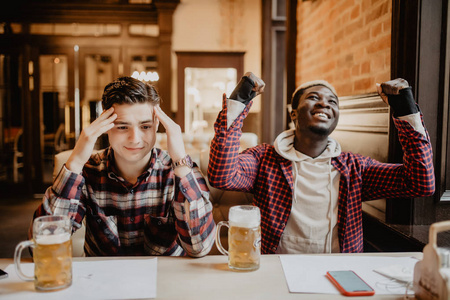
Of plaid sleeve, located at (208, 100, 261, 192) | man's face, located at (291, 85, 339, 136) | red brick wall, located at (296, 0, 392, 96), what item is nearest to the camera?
plaid sleeve, located at (208, 100, 261, 192)

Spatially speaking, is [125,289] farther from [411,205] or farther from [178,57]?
[178,57]

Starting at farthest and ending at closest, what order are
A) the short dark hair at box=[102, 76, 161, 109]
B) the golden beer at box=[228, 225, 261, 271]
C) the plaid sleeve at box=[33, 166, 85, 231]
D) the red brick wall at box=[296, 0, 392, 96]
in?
the red brick wall at box=[296, 0, 392, 96]
the short dark hair at box=[102, 76, 161, 109]
the plaid sleeve at box=[33, 166, 85, 231]
the golden beer at box=[228, 225, 261, 271]

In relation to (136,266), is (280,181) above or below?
above

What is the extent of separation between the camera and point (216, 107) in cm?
538

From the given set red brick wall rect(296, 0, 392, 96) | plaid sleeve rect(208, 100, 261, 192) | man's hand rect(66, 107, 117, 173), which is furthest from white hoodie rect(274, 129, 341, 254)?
man's hand rect(66, 107, 117, 173)

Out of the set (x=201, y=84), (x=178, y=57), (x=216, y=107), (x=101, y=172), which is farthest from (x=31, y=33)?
(x=101, y=172)

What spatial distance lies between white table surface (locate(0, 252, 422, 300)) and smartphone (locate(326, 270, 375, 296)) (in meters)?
0.02

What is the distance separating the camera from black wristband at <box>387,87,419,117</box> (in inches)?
54.6

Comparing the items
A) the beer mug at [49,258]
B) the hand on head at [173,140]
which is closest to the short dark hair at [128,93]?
the hand on head at [173,140]

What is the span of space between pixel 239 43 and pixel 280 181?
15.7ft

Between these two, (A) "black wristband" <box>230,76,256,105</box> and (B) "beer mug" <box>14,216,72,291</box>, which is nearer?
(B) "beer mug" <box>14,216,72,291</box>

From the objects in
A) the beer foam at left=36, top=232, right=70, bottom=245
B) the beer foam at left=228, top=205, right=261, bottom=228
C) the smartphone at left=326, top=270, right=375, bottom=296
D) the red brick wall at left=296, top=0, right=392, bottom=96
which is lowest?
the smartphone at left=326, top=270, right=375, bottom=296

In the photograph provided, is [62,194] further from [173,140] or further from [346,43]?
[346,43]

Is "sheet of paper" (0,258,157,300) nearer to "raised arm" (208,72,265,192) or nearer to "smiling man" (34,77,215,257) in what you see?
"smiling man" (34,77,215,257)
